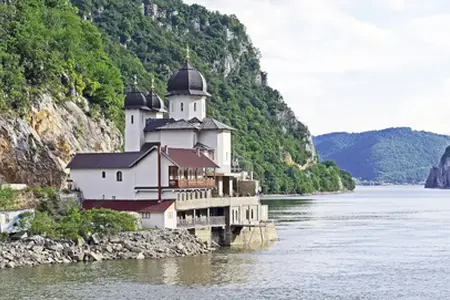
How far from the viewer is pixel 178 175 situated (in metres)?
69.1

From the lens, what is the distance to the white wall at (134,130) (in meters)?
85.2

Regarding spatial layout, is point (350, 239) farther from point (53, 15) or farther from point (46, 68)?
point (53, 15)

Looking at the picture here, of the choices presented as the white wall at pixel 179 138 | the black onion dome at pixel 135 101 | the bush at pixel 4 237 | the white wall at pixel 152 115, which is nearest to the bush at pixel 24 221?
the bush at pixel 4 237

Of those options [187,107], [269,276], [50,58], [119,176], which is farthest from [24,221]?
[50,58]

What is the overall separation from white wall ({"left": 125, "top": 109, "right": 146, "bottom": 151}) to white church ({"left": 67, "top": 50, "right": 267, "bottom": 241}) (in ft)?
0.35

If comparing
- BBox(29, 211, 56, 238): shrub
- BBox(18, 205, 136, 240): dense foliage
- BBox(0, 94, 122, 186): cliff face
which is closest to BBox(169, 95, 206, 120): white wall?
BBox(0, 94, 122, 186): cliff face

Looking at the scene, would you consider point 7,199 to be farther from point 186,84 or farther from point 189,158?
point 186,84

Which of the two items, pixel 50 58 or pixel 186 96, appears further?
pixel 50 58

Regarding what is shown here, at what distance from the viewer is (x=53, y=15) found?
10962 centimetres

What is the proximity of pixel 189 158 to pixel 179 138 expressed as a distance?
8.70m

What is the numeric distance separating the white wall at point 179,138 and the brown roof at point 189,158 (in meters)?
4.53

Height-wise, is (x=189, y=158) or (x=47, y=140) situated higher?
(x=47, y=140)

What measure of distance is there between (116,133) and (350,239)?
30.5 m

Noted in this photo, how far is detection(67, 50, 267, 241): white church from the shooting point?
225 ft
